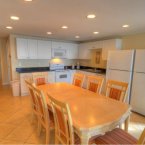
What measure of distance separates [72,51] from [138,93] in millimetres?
3621

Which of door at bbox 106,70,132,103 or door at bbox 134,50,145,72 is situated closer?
door at bbox 134,50,145,72

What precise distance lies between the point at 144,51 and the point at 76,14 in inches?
75.7

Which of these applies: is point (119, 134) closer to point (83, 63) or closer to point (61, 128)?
point (61, 128)

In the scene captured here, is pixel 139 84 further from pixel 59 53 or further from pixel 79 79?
pixel 59 53

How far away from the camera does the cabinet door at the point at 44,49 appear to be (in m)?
4.97

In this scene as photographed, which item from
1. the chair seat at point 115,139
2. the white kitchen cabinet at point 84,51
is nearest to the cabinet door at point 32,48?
the white kitchen cabinet at point 84,51

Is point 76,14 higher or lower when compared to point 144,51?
higher

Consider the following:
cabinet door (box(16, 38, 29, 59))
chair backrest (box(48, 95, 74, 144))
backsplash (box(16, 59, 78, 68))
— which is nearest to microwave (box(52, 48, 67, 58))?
backsplash (box(16, 59, 78, 68))

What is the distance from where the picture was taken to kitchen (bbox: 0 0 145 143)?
4254 millimetres

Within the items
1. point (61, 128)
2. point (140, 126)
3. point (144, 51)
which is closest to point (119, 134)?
point (61, 128)

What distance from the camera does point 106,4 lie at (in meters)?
1.73

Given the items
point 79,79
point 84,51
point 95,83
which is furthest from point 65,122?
point 84,51

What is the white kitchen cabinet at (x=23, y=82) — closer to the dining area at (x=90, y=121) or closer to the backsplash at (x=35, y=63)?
the backsplash at (x=35, y=63)

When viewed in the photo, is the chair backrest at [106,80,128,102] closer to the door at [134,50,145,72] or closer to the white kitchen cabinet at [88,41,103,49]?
the door at [134,50,145,72]
